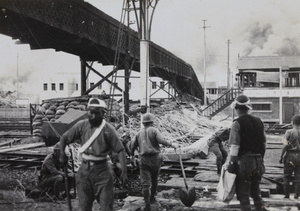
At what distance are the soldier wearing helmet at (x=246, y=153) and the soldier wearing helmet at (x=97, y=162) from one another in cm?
164

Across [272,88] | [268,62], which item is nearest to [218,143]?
[272,88]

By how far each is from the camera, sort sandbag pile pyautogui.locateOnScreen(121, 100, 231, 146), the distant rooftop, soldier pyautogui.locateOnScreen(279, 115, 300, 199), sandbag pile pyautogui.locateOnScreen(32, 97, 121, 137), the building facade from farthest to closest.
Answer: the distant rooftop → the building facade → sandbag pile pyautogui.locateOnScreen(32, 97, 121, 137) → sandbag pile pyautogui.locateOnScreen(121, 100, 231, 146) → soldier pyautogui.locateOnScreen(279, 115, 300, 199)

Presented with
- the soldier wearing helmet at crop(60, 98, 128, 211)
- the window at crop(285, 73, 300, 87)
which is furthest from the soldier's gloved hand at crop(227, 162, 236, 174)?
the window at crop(285, 73, 300, 87)

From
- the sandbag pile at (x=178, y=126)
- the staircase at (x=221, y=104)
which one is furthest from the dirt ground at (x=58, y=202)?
the staircase at (x=221, y=104)

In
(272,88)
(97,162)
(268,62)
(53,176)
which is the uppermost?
(268,62)

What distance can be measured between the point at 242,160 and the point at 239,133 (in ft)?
1.31

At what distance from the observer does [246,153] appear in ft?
16.4

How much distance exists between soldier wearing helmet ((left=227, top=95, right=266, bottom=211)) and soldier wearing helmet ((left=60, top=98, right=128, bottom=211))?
164cm

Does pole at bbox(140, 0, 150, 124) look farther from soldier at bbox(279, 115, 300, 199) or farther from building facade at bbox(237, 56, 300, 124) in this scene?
building facade at bbox(237, 56, 300, 124)

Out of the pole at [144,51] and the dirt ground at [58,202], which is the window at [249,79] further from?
the dirt ground at [58,202]

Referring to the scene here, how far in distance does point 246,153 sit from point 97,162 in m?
2.16

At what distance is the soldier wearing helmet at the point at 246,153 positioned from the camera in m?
4.92

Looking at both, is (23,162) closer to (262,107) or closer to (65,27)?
(65,27)

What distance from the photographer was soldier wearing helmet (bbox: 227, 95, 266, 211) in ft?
16.1
